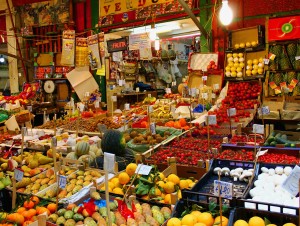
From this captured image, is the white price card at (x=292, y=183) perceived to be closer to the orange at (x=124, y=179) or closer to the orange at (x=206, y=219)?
the orange at (x=206, y=219)

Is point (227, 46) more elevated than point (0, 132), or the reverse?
point (227, 46)

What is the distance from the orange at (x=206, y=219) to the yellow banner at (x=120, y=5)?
744 centimetres

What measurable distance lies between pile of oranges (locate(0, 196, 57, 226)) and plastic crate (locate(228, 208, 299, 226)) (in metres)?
1.54

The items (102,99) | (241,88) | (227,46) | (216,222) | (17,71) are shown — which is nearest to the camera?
(216,222)

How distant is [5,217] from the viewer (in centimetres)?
268

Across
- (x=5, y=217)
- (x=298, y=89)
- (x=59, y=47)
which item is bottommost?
(x=5, y=217)

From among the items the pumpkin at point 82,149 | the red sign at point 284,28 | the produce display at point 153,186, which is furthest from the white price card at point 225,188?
the red sign at point 284,28

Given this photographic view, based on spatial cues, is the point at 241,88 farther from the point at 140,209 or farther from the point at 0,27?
the point at 0,27

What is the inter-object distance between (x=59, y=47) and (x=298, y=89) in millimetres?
7822

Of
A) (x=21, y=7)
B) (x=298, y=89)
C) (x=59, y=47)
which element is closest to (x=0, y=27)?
(x=21, y=7)

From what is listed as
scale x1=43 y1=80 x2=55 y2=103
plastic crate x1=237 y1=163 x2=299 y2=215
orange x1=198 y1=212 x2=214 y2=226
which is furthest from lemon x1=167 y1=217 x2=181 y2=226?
scale x1=43 y1=80 x2=55 y2=103

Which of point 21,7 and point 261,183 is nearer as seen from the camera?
point 261,183

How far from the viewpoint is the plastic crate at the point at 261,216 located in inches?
77.4

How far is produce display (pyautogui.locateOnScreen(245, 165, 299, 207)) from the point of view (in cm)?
231
